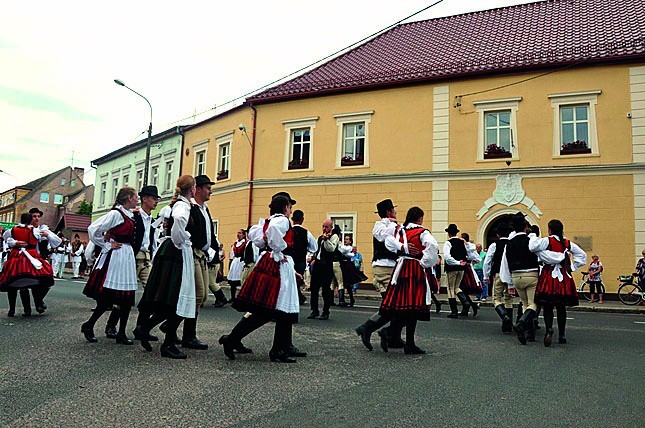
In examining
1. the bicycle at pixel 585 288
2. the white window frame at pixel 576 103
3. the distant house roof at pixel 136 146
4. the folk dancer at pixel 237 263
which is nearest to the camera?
the folk dancer at pixel 237 263

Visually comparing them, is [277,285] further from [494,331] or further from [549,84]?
[549,84]

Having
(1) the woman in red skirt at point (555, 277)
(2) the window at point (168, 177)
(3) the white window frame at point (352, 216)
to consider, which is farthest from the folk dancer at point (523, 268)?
(2) the window at point (168, 177)

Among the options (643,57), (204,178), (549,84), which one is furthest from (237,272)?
(643,57)

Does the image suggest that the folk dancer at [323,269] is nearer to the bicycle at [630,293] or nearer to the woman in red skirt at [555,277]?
the woman in red skirt at [555,277]

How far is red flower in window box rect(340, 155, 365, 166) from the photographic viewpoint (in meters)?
23.4

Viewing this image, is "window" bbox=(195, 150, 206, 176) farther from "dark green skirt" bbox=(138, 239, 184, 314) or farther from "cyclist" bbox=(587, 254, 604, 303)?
"dark green skirt" bbox=(138, 239, 184, 314)

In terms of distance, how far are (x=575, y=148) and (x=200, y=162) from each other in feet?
60.9

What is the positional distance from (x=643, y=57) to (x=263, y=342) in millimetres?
17623

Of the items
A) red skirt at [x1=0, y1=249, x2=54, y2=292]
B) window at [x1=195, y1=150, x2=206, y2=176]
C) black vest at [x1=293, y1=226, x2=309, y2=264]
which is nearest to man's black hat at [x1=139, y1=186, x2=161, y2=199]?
black vest at [x1=293, y1=226, x2=309, y2=264]


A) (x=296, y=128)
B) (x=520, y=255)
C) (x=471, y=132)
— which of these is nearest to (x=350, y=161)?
(x=296, y=128)

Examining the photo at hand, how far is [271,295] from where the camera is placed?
6.02 metres

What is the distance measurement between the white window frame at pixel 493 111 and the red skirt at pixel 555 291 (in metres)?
13.0

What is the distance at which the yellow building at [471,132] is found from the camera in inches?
754

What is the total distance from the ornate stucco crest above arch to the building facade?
17056mm
